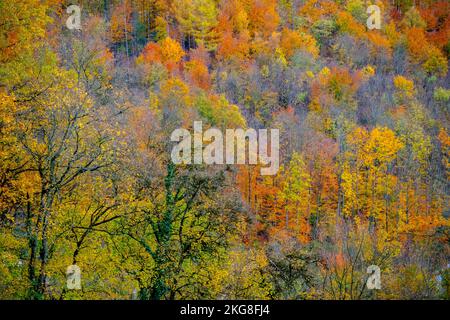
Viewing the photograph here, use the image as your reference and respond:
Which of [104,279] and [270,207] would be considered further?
[270,207]

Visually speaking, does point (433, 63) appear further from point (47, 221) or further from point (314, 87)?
point (47, 221)

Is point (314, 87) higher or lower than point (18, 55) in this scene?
higher

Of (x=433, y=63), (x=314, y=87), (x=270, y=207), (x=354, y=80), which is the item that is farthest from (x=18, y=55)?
(x=433, y=63)

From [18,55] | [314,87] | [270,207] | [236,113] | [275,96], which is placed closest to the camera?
[18,55]

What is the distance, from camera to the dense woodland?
17.6 m

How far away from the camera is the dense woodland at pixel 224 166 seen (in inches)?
691

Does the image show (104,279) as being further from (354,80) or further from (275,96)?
(354,80)

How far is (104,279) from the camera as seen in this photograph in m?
17.6

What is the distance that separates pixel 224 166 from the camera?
30.0 m

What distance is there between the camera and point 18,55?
21719 mm

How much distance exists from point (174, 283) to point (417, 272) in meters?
8.42
